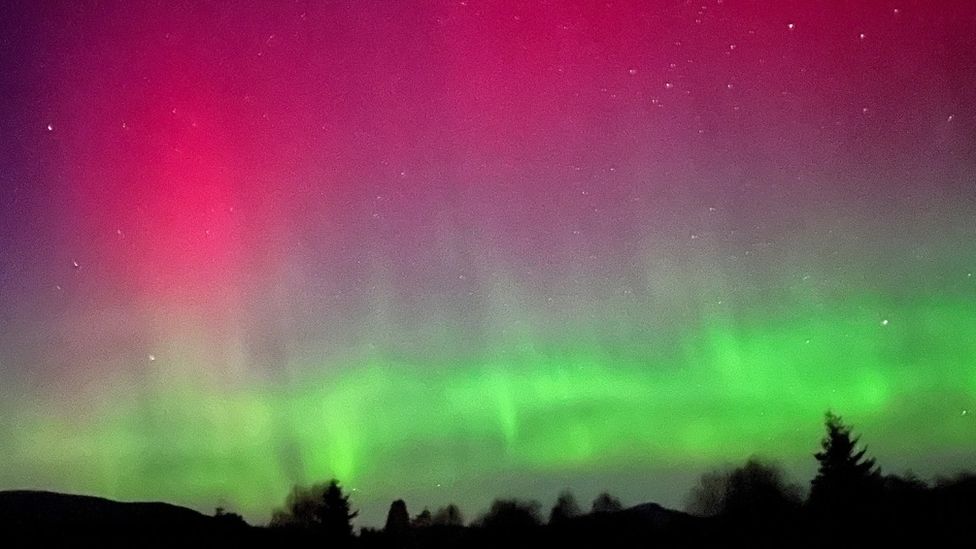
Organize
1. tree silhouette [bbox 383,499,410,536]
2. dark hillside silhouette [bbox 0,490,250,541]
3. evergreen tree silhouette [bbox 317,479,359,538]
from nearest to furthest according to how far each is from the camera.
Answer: tree silhouette [bbox 383,499,410,536] → dark hillside silhouette [bbox 0,490,250,541] → evergreen tree silhouette [bbox 317,479,359,538]

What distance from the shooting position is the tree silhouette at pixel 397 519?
107 ft

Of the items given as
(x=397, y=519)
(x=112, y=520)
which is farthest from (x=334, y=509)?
(x=397, y=519)

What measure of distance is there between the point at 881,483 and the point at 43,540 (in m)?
38.2

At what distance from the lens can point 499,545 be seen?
4406 centimetres

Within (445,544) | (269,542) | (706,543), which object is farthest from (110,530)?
(706,543)

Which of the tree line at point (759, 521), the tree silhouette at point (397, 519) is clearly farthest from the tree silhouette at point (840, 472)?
the tree silhouette at point (397, 519)

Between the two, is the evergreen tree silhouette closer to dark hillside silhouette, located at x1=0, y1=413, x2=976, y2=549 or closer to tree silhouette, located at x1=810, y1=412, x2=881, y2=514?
dark hillside silhouette, located at x1=0, y1=413, x2=976, y2=549

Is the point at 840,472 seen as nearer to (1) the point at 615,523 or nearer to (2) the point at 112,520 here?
(1) the point at 615,523

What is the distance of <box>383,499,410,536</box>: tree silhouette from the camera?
107ft

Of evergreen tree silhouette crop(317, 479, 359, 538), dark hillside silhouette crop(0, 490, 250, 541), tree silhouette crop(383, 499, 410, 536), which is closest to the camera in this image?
tree silhouette crop(383, 499, 410, 536)

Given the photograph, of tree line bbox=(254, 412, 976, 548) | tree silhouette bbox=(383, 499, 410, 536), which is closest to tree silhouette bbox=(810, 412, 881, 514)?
tree line bbox=(254, 412, 976, 548)

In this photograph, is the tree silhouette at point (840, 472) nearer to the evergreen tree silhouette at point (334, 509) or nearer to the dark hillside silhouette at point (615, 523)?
the dark hillside silhouette at point (615, 523)

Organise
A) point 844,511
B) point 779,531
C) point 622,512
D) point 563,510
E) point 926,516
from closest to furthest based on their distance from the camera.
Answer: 1. point 926,516
2. point 779,531
3. point 844,511
4. point 622,512
5. point 563,510

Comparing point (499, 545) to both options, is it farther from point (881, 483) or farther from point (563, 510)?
point (881, 483)
